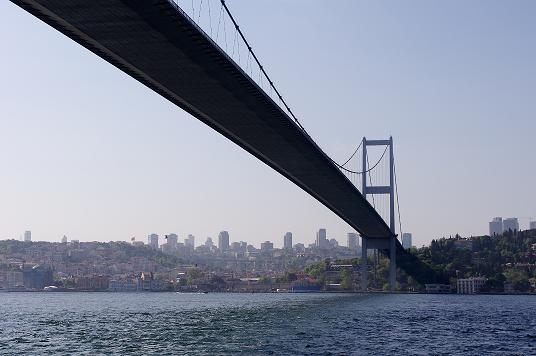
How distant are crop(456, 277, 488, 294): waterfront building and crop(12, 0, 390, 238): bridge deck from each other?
8673cm

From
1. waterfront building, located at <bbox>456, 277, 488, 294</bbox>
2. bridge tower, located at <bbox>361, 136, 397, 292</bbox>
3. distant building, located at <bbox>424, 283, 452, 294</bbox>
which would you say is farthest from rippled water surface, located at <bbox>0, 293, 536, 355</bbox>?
waterfront building, located at <bbox>456, 277, 488, 294</bbox>

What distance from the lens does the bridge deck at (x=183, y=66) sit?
3259 centimetres

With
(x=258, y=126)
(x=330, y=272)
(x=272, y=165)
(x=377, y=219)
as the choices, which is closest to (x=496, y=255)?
(x=330, y=272)

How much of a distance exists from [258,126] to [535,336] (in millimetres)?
20866

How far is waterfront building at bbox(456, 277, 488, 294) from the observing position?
475 feet

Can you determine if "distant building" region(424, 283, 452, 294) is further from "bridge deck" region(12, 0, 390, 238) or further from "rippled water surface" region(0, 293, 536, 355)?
"rippled water surface" region(0, 293, 536, 355)

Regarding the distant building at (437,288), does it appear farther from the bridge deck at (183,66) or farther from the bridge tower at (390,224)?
the bridge deck at (183,66)

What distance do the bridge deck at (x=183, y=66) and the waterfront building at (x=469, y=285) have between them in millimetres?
86725

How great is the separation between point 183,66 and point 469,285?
378ft

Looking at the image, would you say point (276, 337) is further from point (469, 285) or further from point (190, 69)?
point (469, 285)

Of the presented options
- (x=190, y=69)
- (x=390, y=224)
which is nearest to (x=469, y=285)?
(x=390, y=224)

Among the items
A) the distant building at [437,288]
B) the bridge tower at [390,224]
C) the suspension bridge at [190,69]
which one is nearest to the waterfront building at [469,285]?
the distant building at [437,288]

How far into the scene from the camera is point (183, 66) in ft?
131

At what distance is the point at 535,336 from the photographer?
3975 centimetres
